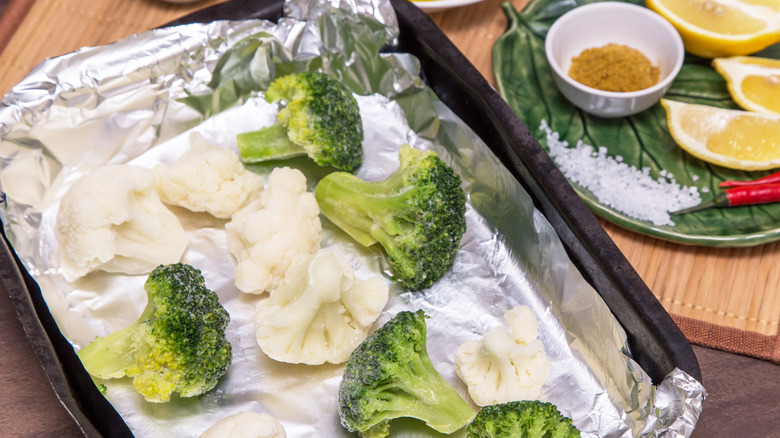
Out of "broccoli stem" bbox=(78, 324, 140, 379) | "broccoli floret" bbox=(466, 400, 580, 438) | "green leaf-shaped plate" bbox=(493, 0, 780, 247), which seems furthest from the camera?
"green leaf-shaped plate" bbox=(493, 0, 780, 247)

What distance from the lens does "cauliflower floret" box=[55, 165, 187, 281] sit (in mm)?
1977

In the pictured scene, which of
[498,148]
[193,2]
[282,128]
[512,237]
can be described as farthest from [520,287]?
[193,2]

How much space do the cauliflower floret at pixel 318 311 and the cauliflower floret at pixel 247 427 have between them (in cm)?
17

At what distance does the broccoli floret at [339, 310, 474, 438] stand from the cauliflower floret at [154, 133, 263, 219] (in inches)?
25.2

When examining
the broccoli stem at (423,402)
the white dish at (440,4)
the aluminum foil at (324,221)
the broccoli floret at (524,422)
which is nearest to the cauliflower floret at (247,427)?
the aluminum foil at (324,221)

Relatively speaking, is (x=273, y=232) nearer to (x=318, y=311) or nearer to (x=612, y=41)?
(x=318, y=311)

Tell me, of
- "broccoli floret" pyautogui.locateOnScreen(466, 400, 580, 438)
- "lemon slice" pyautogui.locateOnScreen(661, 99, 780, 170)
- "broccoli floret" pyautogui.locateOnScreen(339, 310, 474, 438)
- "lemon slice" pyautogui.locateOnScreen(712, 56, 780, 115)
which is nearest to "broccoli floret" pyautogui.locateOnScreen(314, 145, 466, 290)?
"broccoli floret" pyautogui.locateOnScreen(339, 310, 474, 438)

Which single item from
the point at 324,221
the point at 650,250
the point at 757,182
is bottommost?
the point at 650,250

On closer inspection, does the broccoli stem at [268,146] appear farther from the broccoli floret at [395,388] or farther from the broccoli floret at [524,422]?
the broccoli floret at [524,422]

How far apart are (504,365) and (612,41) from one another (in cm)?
141

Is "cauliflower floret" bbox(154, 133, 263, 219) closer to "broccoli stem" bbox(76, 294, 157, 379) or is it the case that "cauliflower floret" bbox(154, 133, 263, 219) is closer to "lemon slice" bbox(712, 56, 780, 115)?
"broccoli stem" bbox(76, 294, 157, 379)

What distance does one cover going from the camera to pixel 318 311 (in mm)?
1902

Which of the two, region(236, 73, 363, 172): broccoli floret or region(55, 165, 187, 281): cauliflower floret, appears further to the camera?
region(236, 73, 363, 172): broccoli floret

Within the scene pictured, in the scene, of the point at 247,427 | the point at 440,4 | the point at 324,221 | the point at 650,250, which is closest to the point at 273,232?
the point at 324,221
